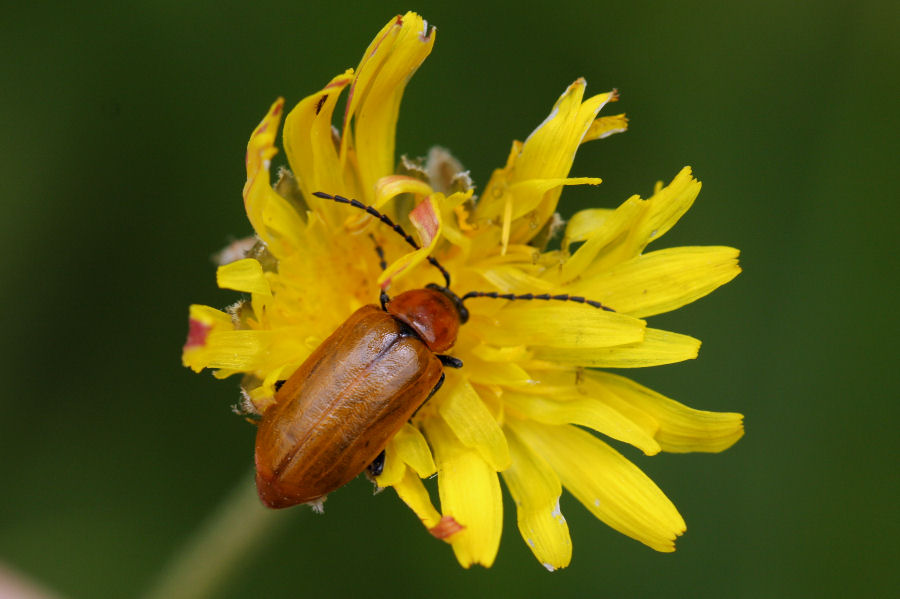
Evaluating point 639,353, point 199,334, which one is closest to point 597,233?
point 639,353

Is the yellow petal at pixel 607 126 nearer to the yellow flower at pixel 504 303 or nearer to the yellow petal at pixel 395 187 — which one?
the yellow flower at pixel 504 303

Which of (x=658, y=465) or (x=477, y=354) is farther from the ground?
(x=477, y=354)

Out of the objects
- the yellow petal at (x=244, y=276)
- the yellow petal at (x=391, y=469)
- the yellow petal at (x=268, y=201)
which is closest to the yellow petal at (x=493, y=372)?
the yellow petal at (x=391, y=469)

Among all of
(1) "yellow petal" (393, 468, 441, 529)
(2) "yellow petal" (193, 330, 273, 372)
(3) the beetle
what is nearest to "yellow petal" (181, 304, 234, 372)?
(2) "yellow petal" (193, 330, 273, 372)

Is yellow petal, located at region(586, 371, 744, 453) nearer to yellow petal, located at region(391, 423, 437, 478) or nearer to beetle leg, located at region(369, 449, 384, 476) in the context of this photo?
yellow petal, located at region(391, 423, 437, 478)

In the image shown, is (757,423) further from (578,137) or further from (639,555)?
(578,137)

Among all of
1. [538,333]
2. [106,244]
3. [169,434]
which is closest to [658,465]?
[538,333]

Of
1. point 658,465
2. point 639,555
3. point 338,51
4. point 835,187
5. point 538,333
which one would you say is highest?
point 338,51
